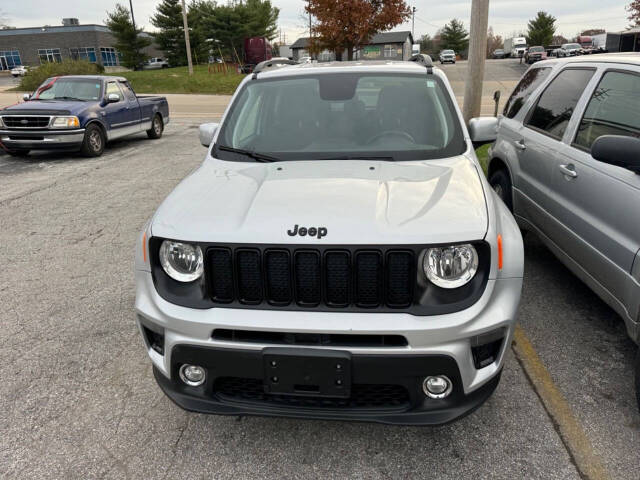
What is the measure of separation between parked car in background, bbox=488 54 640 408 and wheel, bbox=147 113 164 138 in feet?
35.9

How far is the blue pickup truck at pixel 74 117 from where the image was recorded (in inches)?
420

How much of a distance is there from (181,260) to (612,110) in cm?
302

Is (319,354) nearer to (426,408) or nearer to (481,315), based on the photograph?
(426,408)

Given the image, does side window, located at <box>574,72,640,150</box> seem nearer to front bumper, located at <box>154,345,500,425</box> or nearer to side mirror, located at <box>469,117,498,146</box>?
side mirror, located at <box>469,117,498,146</box>

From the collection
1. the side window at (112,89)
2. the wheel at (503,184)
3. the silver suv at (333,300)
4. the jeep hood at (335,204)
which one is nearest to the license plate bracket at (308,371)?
the silver suv at (333,300)

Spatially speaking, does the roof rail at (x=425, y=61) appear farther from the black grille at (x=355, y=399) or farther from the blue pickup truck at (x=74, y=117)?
the blue pickup truck at (x=74, y=117)


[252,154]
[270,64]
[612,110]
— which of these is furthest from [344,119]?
[612,110]

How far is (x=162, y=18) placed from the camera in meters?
50.1

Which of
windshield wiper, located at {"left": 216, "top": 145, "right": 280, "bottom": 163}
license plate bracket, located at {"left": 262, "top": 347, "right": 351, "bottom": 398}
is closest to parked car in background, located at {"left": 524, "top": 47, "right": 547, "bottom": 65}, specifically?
windshield wiper, located at {"left": 216, "top": 145, "right": 280, "bottom": 163}

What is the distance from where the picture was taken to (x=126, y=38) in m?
49.2

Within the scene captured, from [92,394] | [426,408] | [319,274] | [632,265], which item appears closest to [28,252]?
[92,394]

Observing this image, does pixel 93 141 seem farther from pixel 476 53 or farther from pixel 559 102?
pixel 559 102

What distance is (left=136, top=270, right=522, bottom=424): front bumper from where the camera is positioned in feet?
7.15

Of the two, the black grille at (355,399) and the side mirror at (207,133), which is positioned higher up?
the side mirror at (207,133)
